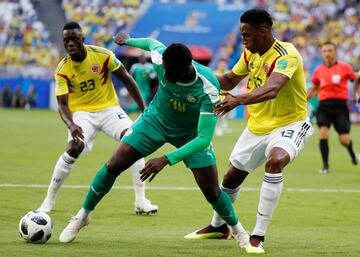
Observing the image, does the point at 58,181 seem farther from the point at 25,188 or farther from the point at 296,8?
the point at 296,8

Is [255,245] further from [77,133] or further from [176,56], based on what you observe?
[77,133]

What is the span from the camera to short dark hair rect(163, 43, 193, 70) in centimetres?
877

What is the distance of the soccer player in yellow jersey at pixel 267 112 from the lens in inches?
375

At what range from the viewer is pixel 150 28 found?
168 ft

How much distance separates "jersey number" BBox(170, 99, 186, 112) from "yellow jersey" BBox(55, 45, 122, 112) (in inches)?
128

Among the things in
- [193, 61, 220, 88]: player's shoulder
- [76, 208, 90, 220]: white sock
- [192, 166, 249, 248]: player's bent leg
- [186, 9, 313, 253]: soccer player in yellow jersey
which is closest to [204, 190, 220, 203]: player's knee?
[192, 166, 249, 248]: player's bent leg

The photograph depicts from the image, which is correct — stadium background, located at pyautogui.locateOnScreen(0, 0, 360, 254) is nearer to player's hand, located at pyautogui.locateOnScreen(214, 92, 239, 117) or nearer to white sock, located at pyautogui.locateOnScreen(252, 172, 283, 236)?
white sock, located at pyautogui.locateOnScreen(252, 172, 283, 236)

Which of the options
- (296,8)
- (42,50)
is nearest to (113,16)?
(42,50)

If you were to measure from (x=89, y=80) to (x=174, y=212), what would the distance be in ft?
7.53

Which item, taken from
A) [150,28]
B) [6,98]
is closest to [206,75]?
[6,98]

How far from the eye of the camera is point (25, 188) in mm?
14984

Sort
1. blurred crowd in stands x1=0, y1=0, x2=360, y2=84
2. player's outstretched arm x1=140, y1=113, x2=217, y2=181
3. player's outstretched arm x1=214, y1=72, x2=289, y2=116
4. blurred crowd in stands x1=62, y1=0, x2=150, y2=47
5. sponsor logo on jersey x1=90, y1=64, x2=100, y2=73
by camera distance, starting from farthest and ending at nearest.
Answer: blurred crowd in stands x1=62, y1=0, x2=150, y2=47 → blurred crowd in stands x1=0, y1=0, x2=360, y2=84 → sponsor logo on jersey x1=90, y1=64, x2=100, y2=73 → player's outstretched arm x1=214, y1=72, x2=289, y2=116 → player's outstretched arm x1=140, y1=113, x2=217, y2=181

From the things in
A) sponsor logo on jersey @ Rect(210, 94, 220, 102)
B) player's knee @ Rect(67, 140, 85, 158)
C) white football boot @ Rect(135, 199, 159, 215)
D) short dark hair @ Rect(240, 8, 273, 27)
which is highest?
short dark hair @ Rect(240, 8, 273, 27)

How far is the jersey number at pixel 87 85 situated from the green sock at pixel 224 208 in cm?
393
